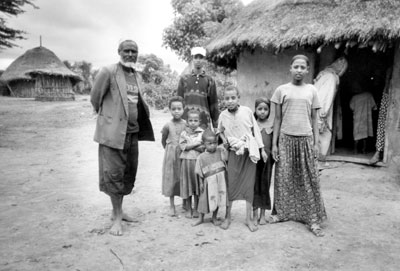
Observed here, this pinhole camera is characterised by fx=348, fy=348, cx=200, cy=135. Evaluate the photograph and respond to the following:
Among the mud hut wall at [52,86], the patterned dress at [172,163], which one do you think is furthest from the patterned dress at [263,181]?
the mud hut wall at [52,86]

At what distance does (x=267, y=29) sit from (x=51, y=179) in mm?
4521

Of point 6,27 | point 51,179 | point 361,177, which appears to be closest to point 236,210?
point 361,177

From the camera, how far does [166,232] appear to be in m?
3.46

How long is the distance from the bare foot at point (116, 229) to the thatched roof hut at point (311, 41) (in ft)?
13.5

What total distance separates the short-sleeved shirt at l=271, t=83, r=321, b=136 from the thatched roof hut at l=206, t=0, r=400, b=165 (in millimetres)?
2550

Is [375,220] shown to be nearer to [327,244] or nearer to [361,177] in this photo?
[327,244]

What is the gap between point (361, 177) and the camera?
5.48 metres

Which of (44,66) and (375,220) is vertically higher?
(44,66)

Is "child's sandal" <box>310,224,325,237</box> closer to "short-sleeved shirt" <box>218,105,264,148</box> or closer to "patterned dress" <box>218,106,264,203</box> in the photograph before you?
"patterned dress" <box>218,106,264,203</box>

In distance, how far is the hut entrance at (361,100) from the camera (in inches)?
285

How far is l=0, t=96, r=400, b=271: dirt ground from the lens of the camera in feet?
9.32

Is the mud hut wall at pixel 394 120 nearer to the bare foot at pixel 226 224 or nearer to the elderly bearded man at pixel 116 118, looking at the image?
the bare foot at pixel 226 224

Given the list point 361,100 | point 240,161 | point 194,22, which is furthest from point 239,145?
point 194,22

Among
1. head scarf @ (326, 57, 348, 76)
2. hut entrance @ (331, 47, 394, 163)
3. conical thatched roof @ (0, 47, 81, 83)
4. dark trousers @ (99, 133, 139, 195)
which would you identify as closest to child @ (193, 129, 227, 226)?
dark trousers @ (99, 133, 139, 195)
